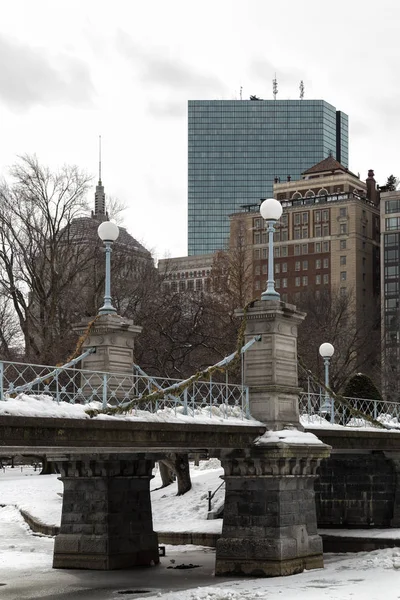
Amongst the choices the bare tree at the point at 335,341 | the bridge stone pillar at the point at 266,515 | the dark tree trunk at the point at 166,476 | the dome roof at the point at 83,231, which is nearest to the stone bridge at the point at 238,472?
the bridge stone pillar at the point at 266,515

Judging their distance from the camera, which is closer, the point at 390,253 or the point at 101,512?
the point at 101,512

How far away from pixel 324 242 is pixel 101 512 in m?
108

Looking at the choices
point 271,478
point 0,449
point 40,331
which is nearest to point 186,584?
point 271,478

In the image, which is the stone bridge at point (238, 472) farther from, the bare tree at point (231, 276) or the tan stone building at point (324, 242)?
the tan stone building at point (324, 242)

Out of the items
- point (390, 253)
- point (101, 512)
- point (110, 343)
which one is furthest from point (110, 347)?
point (390, 253)

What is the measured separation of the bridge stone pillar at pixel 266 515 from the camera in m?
27.3

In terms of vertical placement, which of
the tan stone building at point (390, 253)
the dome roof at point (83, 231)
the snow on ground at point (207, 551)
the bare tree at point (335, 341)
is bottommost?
the snow on ground at point (207, 551)

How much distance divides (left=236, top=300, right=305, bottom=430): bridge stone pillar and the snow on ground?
3.93 metres

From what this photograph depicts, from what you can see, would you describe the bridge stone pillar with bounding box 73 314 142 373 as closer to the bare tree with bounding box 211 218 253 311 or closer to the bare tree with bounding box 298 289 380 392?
the bare tree with bounding box 298 289 380 392

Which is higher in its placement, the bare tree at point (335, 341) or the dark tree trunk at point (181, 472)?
the bare tree at point (335, 341)

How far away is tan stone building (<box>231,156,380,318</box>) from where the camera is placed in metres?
134

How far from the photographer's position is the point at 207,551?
1511 inches

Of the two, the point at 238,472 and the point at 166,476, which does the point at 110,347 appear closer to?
the point at 238,472

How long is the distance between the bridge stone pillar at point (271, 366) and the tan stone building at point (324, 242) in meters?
103
